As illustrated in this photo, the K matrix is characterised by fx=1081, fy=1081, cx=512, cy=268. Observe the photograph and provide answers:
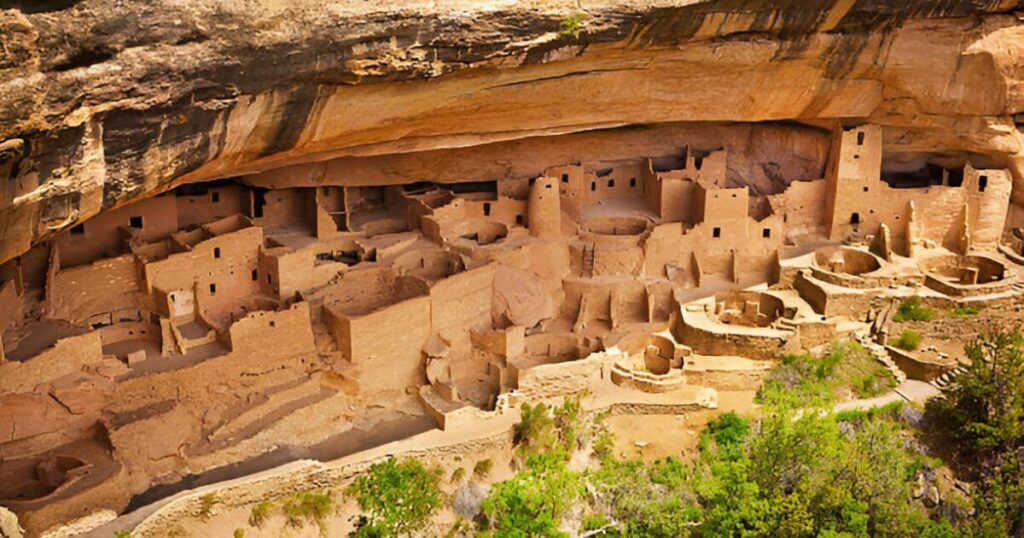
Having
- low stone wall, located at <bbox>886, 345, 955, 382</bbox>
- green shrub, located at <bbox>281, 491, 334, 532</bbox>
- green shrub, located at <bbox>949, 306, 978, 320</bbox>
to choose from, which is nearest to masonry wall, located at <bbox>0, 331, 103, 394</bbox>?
green shrub, located at <bbox>281, 491, 334, 532</bbox>

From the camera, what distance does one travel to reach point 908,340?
16.1 m

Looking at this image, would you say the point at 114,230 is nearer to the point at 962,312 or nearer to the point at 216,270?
the point at 216,270

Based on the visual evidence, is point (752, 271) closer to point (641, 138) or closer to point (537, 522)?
point (641, 138)

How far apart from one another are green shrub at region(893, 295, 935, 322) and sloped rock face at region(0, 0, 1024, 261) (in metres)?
2.87

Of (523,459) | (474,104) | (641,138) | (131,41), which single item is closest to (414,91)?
(474,104)

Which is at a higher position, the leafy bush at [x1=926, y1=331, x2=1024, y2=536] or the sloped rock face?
the sloped rock face

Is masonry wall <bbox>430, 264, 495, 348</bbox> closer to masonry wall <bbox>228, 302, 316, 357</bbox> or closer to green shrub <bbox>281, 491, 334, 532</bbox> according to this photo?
masonry wall <bbox>228, 302, 316, 357</bbox>

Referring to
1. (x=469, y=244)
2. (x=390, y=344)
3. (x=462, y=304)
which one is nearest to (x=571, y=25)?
(x=462, y=304)

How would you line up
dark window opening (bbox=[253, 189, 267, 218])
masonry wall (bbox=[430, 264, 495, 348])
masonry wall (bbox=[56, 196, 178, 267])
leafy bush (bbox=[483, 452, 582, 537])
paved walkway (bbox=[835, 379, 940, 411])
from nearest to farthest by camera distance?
leafy bush (bbox=[483, 452, 582, 537]), masonry wall (bbox=[56, 196, 178, 267]), masonry wall (bbox=[430, 264, 495, 348]), paved walkway (bbox=[835, 379, 940, 411]), dark window opening (bbox=[253, 189, 267, 218])

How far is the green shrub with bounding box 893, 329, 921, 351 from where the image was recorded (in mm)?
16094

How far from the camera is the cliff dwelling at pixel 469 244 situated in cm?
1190

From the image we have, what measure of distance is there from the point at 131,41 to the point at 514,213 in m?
8.98

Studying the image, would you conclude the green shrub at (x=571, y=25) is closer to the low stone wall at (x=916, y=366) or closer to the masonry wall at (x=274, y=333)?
the masonry wall at (x=274, y=333)

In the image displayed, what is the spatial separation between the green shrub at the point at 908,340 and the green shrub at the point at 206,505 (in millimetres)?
10078
